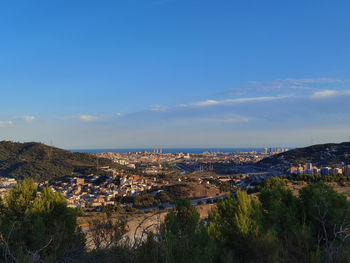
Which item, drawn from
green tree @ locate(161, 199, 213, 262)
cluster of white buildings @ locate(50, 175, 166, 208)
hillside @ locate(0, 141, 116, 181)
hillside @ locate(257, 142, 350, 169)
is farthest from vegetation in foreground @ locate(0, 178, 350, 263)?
hillside @ locate(257, 142, 350, 169)

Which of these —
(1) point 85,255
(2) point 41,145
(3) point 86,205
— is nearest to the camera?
(1) point 85,255

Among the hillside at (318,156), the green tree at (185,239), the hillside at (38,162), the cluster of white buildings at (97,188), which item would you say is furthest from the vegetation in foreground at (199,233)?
the hillside at (318,156)

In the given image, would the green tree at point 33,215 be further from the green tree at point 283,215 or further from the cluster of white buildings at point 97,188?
the cluster of white buildings at point 97,188

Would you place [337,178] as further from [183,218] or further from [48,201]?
[48,201]

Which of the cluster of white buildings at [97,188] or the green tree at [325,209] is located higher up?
the green tree at [325,209]

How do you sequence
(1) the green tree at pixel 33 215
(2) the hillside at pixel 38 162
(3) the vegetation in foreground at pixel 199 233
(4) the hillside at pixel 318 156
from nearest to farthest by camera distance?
(3) the vegetation in foreground at pixel 199 233 → (1) the green tree at pixel 33 215 → (2) the hillside at pixel 38 162 → (4) the hillside at pixel 318 156

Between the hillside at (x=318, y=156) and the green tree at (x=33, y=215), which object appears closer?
the green tree at (x=33, y=215)

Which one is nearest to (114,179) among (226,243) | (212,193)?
(212,193)

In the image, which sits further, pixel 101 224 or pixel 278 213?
pixel 278 213
